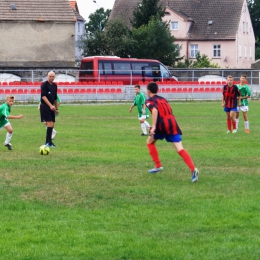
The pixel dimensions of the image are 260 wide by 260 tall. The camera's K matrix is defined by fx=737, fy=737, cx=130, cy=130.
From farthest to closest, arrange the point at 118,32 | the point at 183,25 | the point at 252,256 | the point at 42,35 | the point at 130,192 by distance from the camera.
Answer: the point at 183,25 < the point at 118,32 < the point at 42,35 < the point at 130,192 < the point at 252,256

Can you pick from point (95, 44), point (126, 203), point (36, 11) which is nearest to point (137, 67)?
point (36, 11)

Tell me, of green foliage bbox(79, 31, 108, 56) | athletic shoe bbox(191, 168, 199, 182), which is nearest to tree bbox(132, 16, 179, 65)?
green foliage bbox(79, 31, 108, 56)

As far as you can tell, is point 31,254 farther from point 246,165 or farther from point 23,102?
point 23,102

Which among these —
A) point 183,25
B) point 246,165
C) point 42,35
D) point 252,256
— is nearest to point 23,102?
point 42,35

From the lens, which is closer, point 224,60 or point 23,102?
point 23,102

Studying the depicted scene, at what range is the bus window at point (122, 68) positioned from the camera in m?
51.8

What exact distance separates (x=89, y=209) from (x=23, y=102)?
34829mm

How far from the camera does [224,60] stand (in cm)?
8550

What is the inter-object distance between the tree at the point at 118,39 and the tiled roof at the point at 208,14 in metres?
19.6

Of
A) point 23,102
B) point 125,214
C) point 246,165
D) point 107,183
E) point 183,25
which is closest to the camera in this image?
point 125,214

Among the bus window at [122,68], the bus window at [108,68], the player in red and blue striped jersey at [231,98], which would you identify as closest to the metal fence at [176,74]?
the bus window at [122,68]

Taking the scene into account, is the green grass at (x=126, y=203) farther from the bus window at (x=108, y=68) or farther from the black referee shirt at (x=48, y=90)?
the bus window at (x=108, y=68)

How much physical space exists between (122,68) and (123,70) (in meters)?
0.16

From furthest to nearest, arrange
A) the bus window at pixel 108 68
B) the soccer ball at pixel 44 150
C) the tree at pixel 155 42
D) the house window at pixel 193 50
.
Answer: the house window at pixel 193 50 → the tree at pixel 155 42 → the bus window at pixel 108 68 → the soccer ball at pixel 44 150
